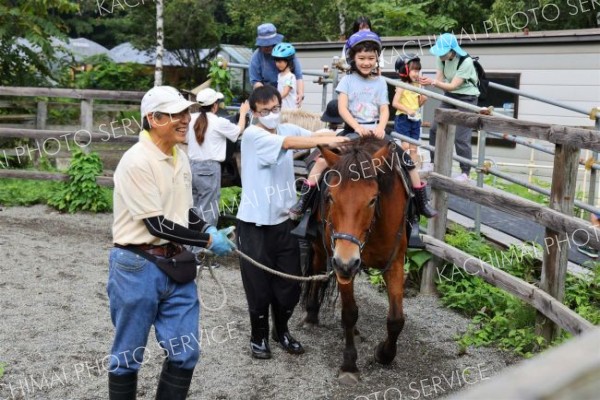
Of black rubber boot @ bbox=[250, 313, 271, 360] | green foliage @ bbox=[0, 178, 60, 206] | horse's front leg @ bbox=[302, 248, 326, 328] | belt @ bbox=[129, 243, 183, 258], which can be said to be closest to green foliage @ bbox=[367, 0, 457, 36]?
green foliage @ bbox=[0, 178, 60, 206]

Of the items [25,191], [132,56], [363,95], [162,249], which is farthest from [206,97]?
[132,56]

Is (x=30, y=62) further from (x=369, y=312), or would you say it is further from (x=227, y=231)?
(x=227, y=231)

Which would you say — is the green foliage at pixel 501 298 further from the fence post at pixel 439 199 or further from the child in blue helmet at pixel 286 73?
the child in blue helmet at pixel 286 73

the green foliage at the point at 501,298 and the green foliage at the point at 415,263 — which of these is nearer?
the green foliage at the point at 501,298

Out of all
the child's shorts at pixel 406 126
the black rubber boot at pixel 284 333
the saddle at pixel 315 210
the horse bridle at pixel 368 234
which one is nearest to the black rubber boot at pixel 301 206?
the saddle at pixel 315 210

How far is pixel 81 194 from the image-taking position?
35.4 ft

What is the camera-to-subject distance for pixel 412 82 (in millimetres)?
9211

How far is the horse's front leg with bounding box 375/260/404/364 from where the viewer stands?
5.22 meters

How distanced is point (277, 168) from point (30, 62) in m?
10.5

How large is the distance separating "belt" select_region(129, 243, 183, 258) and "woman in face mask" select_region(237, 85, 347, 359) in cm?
149

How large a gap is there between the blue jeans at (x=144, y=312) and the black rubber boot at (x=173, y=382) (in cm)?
4

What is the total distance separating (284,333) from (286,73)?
3.87 meters

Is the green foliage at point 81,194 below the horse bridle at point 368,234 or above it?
below

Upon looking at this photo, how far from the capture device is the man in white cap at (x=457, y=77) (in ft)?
26.3
